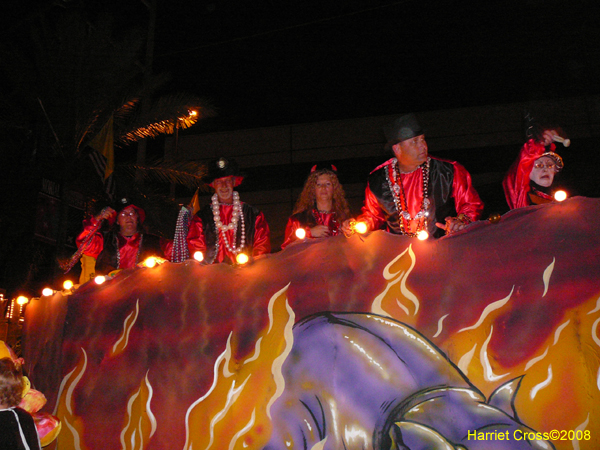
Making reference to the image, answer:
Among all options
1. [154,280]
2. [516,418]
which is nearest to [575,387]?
[516,418]

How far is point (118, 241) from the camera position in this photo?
5.61m

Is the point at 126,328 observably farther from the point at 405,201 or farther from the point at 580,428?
the point at 580,428

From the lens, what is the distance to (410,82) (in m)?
9.46

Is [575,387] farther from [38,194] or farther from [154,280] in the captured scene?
[38,194]

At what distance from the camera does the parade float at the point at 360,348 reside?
2842 mm

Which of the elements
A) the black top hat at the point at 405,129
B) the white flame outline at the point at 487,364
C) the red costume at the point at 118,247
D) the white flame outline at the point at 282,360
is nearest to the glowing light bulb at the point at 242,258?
the white flame outline at the point at 282,360

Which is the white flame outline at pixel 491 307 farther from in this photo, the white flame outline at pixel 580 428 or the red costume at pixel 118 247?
the red costume at pixel 118 247

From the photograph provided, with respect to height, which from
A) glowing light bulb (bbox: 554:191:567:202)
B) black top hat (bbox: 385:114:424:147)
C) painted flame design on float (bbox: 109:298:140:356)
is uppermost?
black top hat (bbox: 385:114:424:147)

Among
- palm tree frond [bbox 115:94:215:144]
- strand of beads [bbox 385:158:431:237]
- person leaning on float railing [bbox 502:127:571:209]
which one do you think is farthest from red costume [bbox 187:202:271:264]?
palm tree frond [bbox 115:94:215:144]

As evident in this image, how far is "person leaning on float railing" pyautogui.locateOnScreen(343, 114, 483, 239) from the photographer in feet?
13.2

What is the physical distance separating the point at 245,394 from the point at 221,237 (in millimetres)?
1739

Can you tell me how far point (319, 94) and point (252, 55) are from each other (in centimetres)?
137

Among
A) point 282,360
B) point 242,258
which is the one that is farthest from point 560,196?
point 242,258

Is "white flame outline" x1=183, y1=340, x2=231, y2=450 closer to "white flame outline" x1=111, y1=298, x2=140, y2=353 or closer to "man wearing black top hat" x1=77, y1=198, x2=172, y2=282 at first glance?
"white flame outline" x1=111, y1=298, x2=140, y2=353
